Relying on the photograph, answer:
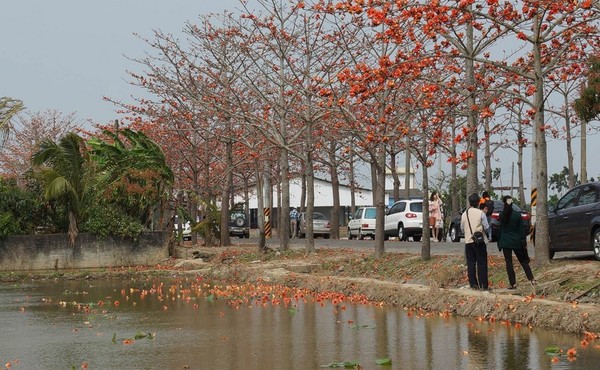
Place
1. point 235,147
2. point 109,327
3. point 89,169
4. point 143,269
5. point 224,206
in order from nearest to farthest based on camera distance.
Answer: point 109,327 < point 143,269 < point 89,169 < point 224,206 < point 235,147

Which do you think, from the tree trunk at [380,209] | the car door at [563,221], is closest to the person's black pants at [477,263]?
the car door at [563,221]

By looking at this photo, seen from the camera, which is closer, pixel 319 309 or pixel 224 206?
pixel 319 309

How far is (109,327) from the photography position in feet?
56.3

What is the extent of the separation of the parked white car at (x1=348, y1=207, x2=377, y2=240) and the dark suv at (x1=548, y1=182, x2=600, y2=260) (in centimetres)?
2857

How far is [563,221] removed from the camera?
22656 mm

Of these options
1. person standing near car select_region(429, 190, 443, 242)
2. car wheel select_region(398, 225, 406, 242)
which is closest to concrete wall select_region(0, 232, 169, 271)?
person standing near car select_region(429, 190, 443, 242)

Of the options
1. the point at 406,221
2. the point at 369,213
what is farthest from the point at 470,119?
the point at 369,213

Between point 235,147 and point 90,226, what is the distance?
1235 centimetres

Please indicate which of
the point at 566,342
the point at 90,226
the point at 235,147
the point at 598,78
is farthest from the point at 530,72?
the point at 235,147

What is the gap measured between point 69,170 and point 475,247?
60.0 feet

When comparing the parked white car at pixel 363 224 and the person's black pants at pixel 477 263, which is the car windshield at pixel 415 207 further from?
→ the person's black pants at pixel 477 263

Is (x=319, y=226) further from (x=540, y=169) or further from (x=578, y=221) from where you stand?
(x=540, y=169)

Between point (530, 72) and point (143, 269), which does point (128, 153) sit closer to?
point (143, 269)

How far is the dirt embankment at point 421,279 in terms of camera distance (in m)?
16.0
